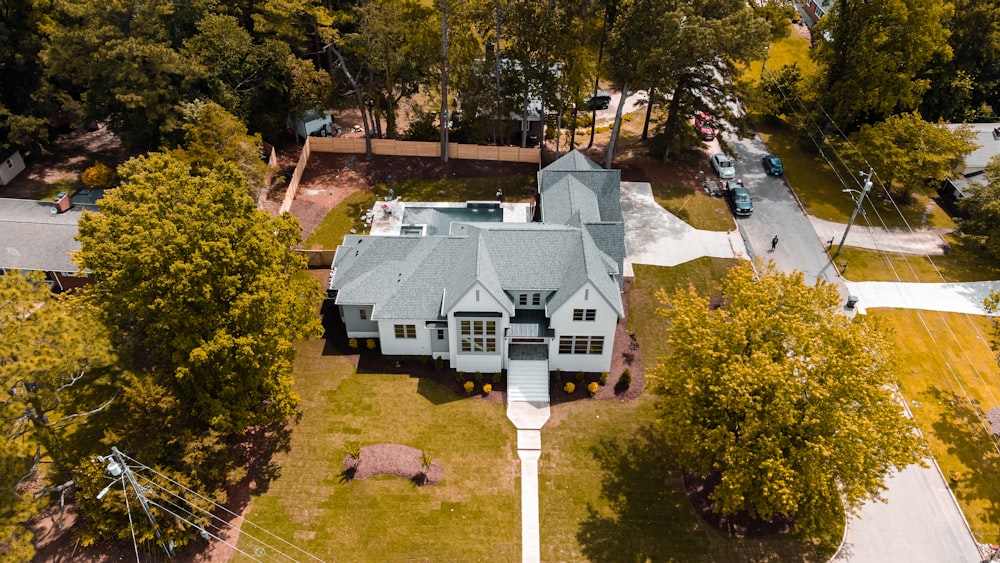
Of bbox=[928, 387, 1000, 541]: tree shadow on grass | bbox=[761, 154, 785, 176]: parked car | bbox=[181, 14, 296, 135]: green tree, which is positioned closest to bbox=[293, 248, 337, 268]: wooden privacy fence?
bbox=[181, 14, 296, 135]: green tree

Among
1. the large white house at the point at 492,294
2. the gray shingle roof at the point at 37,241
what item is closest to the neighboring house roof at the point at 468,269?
the large white house at the point at 492,294

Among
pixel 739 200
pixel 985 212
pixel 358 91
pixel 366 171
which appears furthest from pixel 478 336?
pixel 985 212

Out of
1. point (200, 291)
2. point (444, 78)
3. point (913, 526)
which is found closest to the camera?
point (200, 291)

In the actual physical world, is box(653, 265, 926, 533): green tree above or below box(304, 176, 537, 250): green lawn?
above

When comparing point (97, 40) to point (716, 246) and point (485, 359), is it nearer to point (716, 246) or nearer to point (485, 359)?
point (485, 359)

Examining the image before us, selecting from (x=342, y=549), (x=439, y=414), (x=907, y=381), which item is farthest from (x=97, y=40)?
(x=907, y=381)

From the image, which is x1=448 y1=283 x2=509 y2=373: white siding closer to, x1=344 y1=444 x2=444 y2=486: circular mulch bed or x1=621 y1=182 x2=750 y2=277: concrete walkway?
x1=344 y1=444 x2=444 y2=486: circular mulch bed

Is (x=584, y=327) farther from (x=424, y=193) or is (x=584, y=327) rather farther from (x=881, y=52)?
(x=881, y=52)
